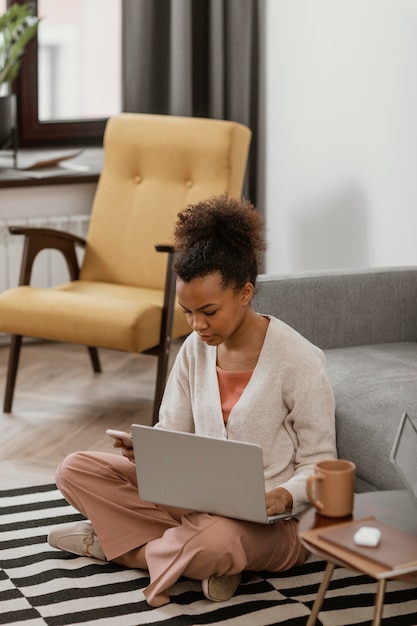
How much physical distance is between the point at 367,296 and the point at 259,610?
44.3 inches

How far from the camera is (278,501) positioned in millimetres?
2232

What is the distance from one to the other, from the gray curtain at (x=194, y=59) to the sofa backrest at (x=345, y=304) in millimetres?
1450

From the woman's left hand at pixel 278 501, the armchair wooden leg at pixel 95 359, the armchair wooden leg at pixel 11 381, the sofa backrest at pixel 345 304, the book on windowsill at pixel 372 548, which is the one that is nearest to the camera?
the book on windowsill at pixel 372 548

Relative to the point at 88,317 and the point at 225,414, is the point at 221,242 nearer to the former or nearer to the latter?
the point at 225,414

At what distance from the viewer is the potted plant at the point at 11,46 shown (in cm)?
425

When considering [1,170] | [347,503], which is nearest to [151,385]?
[1,170]

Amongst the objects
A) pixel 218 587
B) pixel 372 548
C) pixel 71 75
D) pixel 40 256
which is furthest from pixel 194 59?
pixel 372 548

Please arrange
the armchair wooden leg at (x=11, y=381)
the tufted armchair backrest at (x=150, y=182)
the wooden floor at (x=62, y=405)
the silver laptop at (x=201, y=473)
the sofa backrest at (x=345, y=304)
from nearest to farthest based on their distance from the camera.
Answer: the silver laptop at (x=201, y=473) < the sofa backrest at (x=345, y=304) < the wooden floor at (x=62, y=405) < the armchair wooden leg at (x=11, y=381) < the tufted armchair backrest at (x=150, y=182)

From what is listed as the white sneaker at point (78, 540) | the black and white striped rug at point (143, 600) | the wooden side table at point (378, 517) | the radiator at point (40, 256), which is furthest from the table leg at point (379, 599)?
the radiator at point (40, 256)

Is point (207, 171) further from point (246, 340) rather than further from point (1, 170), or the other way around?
point (246, 340)

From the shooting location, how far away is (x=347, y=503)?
72.3 inches

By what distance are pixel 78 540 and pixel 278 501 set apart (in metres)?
0.60

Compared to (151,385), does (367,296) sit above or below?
above

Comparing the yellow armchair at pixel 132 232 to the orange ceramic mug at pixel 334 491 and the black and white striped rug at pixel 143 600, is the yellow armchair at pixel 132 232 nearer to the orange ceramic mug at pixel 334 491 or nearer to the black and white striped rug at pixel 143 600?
the black and white striped rug at pixel 143 600
